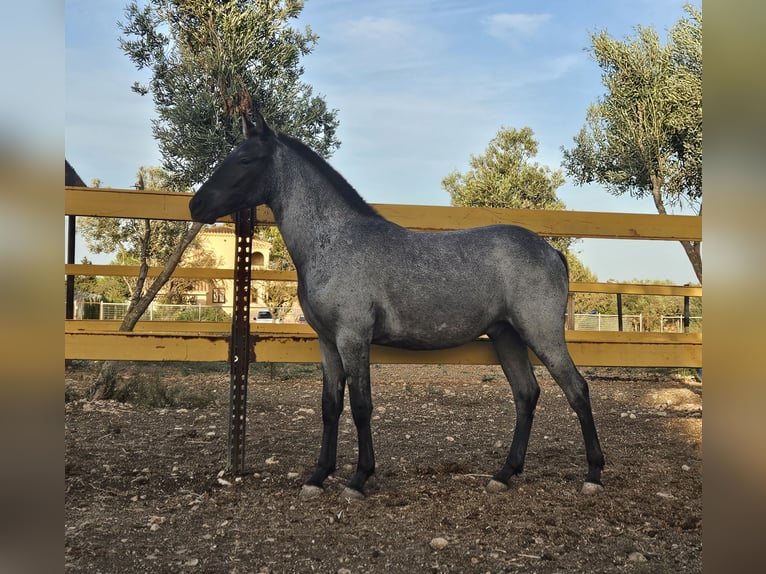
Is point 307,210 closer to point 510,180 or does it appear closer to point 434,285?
point 434,285

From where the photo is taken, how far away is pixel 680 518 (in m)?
3.02

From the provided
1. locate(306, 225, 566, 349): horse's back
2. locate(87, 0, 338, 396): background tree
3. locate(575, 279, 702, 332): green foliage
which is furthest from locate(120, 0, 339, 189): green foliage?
locate(575, 279, 702, 332): green foliage

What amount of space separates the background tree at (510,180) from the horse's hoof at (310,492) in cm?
1811

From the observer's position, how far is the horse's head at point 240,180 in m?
3.43

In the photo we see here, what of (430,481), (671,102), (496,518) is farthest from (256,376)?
(671,102)

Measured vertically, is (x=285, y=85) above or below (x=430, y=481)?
above

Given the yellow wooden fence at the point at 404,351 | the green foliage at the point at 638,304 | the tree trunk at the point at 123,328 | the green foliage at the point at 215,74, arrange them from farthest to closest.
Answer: the green foliage at the point at 638,304 < the green foliage at the point at 215,74 < the tree trunk at the point at 123,328 < the yellow wooden fence at the point at 404,351

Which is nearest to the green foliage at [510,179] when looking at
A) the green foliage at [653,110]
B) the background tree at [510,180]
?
the background tree at [510,180]

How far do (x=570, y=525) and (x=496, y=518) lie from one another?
36cm

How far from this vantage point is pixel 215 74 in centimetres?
1209

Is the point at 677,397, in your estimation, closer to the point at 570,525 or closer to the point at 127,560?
the point at 570,525

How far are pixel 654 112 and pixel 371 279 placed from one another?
42.9 ft

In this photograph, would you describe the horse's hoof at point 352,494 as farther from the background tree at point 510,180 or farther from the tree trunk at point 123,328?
the background tree at point 510,180
